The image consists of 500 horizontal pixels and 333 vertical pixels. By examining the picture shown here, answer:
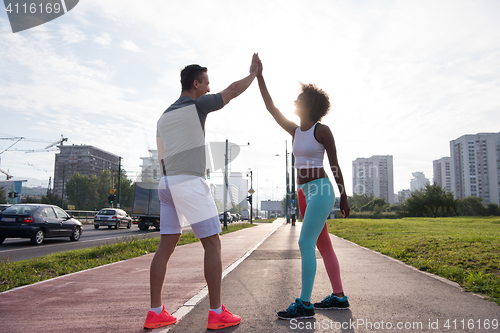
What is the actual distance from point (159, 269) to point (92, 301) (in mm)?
1592

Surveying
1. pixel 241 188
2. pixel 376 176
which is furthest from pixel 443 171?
pixel 241 188

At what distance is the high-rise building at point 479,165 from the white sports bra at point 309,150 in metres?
121

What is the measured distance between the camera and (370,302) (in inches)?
145

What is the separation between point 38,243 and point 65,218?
5.52 feet

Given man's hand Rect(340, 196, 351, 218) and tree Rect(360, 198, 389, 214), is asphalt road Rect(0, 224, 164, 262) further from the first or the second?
tree Rect(360, 198, 389, 214)

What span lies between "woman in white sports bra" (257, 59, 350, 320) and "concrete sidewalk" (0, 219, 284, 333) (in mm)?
1290

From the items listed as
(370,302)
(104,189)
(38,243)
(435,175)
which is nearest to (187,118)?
(370,302)

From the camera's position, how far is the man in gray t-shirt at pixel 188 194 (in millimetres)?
2797

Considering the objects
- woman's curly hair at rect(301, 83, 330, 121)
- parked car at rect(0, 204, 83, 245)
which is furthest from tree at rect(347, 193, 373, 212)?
woman's curly hair at rect(301, 83, 330, 121)

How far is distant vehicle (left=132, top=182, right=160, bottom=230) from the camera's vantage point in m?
24.5

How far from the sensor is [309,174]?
3.31m

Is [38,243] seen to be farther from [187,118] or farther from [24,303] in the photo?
[187,118]

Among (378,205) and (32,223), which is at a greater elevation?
(378,205)

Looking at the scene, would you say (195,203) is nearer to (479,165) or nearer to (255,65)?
(255,65)
